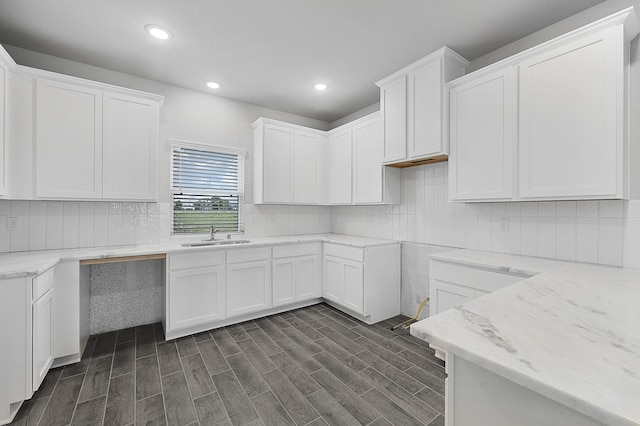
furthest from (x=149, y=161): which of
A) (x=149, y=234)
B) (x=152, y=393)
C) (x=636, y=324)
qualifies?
(x=636, y=324)

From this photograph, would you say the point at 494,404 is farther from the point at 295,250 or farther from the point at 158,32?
the point at 158,32

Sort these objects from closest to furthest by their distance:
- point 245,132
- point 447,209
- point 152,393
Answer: point 152,393 < point 447,209 < point 245,132

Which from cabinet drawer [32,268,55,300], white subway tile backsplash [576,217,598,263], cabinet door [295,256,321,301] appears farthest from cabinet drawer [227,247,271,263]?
white subway tile backsplash [576,217,598,263]

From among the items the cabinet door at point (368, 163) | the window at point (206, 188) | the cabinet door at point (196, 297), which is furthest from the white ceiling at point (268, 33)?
the cabinet door at point (196, 297)

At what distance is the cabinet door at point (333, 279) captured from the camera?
3445mm

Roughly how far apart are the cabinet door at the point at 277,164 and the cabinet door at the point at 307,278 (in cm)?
86

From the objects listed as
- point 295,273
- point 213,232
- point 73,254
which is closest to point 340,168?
point 295,273

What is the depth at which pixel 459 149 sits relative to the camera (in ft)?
8.28

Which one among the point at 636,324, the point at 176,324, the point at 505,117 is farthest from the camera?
the point at 176,324

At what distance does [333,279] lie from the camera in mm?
3568

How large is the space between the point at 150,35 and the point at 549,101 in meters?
3.17

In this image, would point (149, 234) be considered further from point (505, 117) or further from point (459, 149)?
point (505, 117)

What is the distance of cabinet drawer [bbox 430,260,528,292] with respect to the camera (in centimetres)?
201

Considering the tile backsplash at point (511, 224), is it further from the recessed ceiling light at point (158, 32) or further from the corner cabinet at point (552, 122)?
the recessed ceiling light at point (158, 32)
